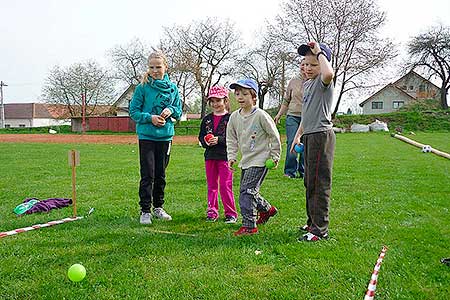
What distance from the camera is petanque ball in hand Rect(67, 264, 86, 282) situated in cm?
310

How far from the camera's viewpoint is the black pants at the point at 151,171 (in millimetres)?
5027

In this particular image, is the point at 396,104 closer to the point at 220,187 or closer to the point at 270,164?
the point at 220,187

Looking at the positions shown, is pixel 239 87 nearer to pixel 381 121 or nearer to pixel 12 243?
pixel 12 243

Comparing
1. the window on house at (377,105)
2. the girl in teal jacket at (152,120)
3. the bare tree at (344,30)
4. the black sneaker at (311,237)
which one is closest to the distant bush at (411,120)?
the bare tree at (344,30)

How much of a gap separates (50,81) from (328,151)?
53519 millimetres

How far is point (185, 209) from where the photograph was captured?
5.63m

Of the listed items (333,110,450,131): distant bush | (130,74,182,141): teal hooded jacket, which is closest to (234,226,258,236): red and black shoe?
(130,74,182,141): teal hooded jacket

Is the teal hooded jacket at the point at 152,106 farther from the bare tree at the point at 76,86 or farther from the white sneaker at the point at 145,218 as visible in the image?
the bare tree at the point at 76,86

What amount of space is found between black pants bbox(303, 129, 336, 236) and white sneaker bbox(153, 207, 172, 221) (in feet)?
5.64

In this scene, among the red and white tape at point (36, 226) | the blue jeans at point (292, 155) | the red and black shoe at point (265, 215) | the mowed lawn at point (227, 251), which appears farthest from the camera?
the blue jeans at point (292, 155)

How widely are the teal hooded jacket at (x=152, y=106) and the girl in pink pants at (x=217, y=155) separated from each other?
435 millimetres

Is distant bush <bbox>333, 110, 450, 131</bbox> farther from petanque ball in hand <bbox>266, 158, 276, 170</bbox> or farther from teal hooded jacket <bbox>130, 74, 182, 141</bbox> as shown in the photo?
petanque ball in hand <bbox>266, 158, 276, 170</bbox>

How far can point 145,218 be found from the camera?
492cm

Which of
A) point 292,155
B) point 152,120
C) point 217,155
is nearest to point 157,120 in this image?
point 152,120
